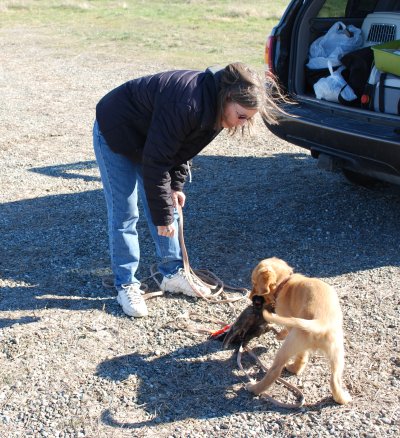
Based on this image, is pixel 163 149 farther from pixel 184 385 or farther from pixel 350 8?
pixel 350 8

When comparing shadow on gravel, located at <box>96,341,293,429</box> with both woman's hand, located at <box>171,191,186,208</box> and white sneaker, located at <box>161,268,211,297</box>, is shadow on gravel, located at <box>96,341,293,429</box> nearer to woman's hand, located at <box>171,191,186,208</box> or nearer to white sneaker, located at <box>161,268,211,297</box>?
white sneaker, located at <box>161,268,211,297</box>

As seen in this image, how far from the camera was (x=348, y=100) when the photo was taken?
5000 millimetres

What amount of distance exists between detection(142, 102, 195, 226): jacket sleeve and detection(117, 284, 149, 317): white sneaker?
657 mm

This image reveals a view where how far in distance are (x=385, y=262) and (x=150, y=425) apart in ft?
7.45

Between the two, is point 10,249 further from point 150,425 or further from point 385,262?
point 385,262

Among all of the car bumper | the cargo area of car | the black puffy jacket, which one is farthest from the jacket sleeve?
the cargo area of car

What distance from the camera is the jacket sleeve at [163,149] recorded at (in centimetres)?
304

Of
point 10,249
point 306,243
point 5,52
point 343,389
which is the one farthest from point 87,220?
point 5,52

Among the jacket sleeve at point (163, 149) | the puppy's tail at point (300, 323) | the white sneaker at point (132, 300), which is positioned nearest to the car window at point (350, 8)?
the jacket sleeve at point (163, 149)

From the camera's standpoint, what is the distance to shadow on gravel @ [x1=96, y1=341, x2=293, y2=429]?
2.91 m

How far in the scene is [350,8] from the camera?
5934 millimetres

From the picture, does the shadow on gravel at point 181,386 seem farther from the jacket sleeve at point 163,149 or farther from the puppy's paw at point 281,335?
the jacket sleeve at point 163,149

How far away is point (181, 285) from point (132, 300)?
0.36 m

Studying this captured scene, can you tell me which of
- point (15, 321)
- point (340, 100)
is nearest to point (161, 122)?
point (15, 321)
